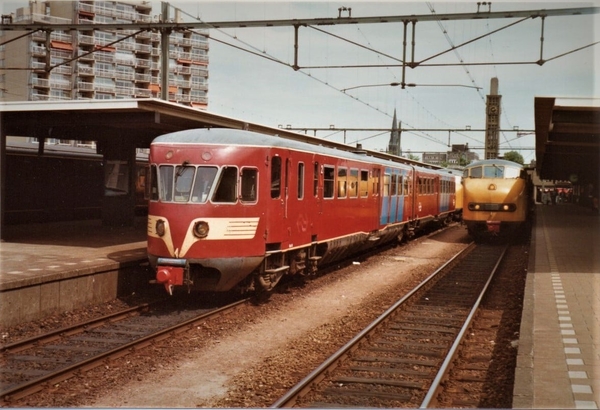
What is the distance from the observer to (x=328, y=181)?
52.9 ft

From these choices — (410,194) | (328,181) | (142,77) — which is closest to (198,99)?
(142,77)

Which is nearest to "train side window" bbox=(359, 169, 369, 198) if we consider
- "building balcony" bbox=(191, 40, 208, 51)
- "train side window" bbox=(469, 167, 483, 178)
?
"train side window" bbox=(469, 167, 483, 178)

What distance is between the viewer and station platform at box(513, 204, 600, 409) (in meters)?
6.85

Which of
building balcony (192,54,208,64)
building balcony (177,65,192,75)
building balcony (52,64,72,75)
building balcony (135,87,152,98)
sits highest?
building balcony (192,54,208,64)

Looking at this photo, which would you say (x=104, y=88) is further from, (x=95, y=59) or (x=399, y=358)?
(x=399, y=358)

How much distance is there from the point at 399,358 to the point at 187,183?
16.2 ft

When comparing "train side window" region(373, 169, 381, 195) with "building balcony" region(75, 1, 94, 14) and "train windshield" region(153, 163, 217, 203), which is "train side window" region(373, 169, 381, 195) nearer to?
"train windshield" region(153, 163, 217, 203)

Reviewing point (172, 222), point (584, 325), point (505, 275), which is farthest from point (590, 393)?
point (505, 275)

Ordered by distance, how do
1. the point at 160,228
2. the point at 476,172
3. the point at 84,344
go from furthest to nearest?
the point at 476,172 < the point at 160,228 < the point at 84,344

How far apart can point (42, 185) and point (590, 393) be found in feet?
73.6

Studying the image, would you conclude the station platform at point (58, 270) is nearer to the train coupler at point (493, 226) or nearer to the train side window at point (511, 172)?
the train coupler at point (493, 226)

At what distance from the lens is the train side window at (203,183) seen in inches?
476

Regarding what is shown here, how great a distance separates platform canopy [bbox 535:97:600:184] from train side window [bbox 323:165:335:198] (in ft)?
16.7

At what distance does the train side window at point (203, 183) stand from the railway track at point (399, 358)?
368 centimetres
